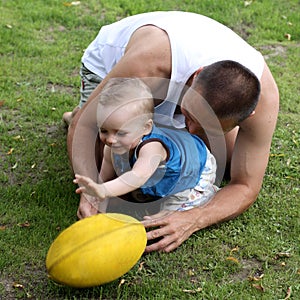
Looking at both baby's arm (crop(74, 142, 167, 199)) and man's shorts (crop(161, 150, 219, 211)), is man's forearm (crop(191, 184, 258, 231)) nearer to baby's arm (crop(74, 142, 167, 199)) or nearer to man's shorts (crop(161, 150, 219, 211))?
man's shorts (crop(161, 150, 219, 211))

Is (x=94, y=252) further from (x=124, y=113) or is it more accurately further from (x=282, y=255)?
(x=282, y=255)

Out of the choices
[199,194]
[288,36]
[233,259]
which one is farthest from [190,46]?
[288,36]

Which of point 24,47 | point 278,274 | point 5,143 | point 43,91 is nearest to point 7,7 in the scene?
point 24,47

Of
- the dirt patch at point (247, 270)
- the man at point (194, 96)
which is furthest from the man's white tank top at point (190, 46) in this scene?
the dirt patch at point (247, 270)

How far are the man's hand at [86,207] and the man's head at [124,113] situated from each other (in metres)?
0.36

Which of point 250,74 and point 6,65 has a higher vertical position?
point 250,74

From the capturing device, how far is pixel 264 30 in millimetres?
6730

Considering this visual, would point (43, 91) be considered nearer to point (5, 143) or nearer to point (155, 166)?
point (5, 143)

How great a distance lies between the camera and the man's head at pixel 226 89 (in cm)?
319

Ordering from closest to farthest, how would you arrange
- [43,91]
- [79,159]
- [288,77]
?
[79,159]
[43,91]
[288,77]

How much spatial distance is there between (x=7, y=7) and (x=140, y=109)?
13.0 feet

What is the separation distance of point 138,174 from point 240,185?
2.79 ft

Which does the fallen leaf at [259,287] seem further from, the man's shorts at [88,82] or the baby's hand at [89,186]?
the man's shorts at [88,82]

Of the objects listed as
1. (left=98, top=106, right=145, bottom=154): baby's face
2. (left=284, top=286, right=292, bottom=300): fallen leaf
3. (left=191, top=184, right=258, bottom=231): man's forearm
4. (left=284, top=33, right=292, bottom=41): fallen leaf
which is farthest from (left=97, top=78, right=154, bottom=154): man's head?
(left=284, top=33, right=292, bottom=41): fallen leaf
